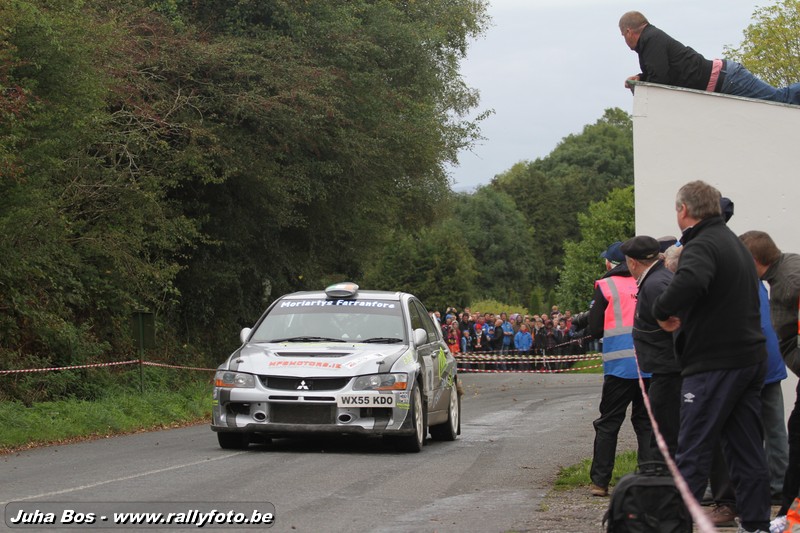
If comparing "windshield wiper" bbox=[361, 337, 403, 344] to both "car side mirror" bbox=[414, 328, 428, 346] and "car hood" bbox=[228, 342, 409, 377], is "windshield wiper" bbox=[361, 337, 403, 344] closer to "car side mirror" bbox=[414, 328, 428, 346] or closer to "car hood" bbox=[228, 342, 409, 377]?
"car hood" bbox=[228, 342, 409, 377]

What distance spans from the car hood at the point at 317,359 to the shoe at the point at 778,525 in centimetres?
588

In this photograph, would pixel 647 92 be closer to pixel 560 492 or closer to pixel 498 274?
pixel 560 492

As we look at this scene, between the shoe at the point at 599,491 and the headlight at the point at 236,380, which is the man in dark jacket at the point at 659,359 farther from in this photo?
the headlight at the point at 236,380

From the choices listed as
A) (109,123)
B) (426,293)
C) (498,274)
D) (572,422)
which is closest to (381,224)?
(109,123)

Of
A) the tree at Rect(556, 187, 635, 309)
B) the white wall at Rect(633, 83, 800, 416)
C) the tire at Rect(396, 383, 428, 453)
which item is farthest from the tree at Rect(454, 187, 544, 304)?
the white wall at Rect(633, 83, 800, 416)

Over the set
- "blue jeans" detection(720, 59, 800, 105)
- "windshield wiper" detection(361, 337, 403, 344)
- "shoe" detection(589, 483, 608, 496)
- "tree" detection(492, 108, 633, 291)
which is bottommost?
"shoe" detection(589, 483, 608, 496)

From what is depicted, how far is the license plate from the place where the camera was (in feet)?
42.3

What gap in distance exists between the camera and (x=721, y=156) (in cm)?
1098

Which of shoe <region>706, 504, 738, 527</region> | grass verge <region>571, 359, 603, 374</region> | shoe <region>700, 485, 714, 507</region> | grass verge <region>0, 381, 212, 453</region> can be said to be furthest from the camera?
grass verge <region>571, 359, 603, 374</region>

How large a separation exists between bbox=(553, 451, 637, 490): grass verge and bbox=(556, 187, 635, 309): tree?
58.5 m

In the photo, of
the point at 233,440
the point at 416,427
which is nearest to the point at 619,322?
the point at 416,427

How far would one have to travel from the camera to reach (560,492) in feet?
34.0

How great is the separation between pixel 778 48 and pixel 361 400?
42.4 m

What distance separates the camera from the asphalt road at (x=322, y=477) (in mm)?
8805
